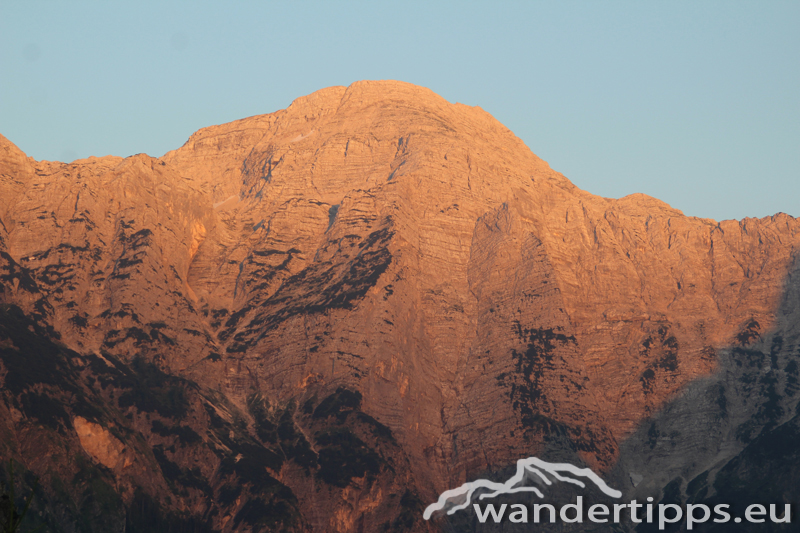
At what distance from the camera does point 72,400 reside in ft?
630

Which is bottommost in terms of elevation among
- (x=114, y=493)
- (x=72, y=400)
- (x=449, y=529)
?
(x=449, y=529)

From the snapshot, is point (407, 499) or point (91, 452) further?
point (407, 499)

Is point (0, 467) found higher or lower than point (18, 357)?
lower

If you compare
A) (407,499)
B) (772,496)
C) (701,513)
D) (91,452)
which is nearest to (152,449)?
(91,452)

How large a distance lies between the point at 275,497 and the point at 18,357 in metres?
62.3

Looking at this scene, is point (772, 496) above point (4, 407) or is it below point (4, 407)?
below

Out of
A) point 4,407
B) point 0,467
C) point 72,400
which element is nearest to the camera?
point 0,467

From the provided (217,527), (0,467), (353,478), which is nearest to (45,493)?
(0,467)

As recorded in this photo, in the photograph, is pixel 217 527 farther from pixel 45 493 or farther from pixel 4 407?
pixel 4 407

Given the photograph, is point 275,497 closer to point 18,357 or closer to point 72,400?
point 72,400

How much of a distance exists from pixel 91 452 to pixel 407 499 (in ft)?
217

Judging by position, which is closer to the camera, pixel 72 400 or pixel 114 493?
pixel 114 493

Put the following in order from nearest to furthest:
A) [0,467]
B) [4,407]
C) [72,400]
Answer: [0,467]
[4,407]
[72,400]

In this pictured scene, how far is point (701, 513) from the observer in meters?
196
